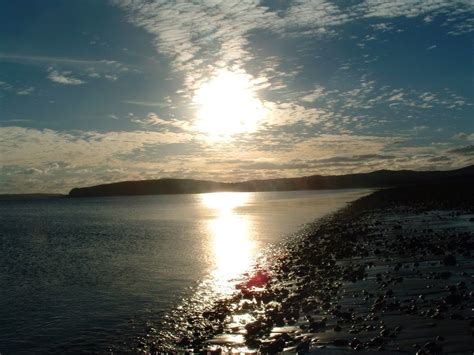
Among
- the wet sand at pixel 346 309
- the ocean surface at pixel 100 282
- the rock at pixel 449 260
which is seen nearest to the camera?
the wet sand at pixel 346 309

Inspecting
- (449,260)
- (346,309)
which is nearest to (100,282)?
(346,309)

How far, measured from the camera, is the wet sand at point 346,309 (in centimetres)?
1380

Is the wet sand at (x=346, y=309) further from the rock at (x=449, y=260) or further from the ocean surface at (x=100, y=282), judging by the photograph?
the ocean surface at (x=100, y=282)

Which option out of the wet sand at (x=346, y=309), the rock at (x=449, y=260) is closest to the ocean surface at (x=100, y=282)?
the wet sand at (x=346, y=309)

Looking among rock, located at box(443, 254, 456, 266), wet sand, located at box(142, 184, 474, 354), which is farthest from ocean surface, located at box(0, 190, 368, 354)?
rock, located at box(443, 254, 456, 266)

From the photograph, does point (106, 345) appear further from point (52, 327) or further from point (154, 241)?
point (154, 241)

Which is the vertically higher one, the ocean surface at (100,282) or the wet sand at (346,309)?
the wet sand at (346,309)

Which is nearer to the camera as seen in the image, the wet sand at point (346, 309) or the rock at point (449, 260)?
the wet sand at point (346, 309)

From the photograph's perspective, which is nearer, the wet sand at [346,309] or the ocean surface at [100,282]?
the wet sand at [346,309]

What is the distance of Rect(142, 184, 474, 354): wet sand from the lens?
543 inches

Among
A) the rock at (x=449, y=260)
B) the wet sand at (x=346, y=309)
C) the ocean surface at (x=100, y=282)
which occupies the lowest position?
the ocean surface at (x=100, y=282)

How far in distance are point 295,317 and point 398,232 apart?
28.1m

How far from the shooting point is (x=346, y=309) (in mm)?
17516

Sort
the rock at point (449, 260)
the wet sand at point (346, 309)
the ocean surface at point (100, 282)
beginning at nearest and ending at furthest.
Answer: the wet sand at point (346, 309)
the ocean surface at point (100, 282)
the rock at point (449, 260)
